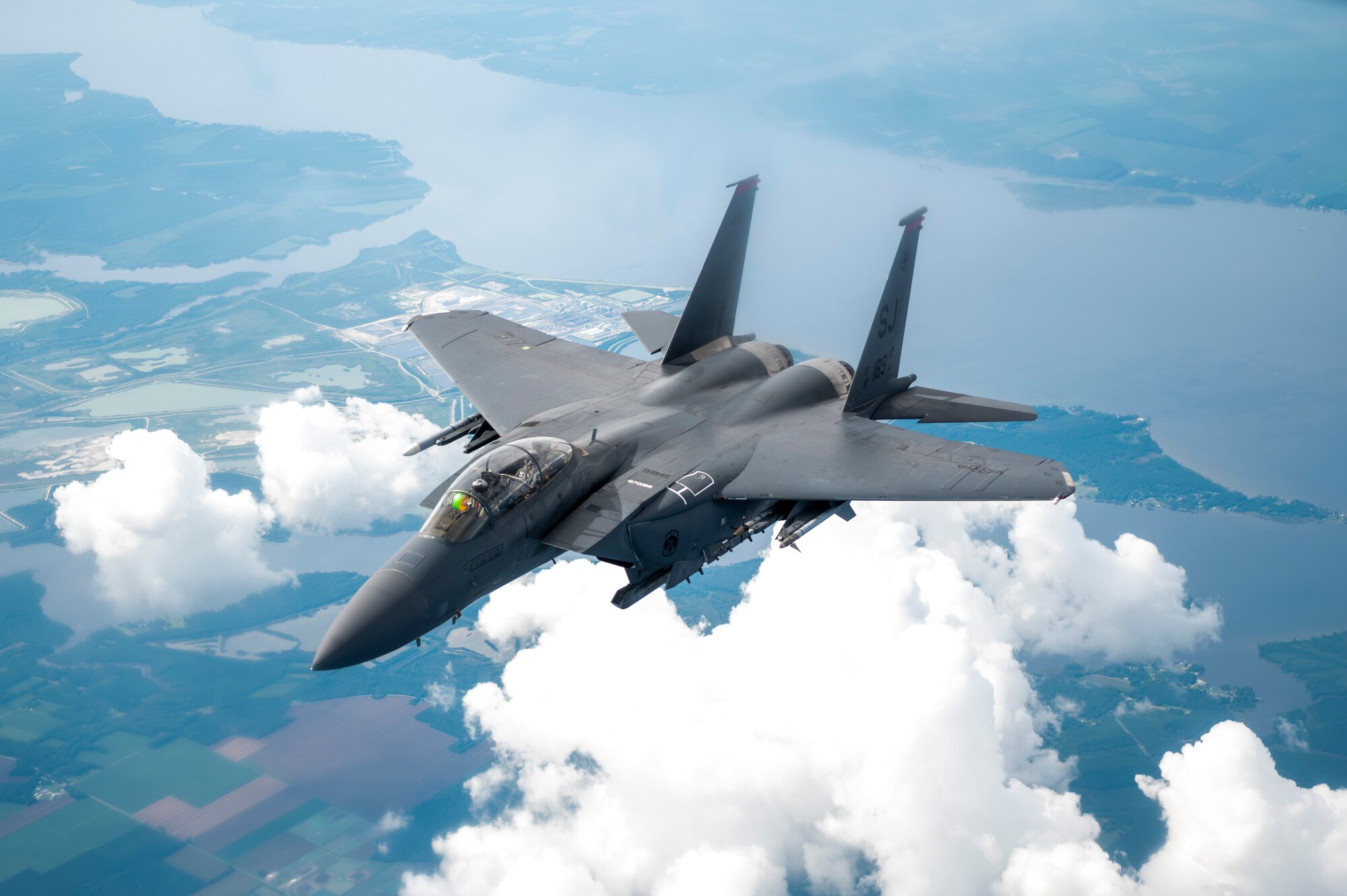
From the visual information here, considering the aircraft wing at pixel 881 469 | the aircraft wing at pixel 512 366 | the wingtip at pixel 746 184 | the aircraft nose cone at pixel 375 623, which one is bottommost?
the aircraft wing at pixel 881 469

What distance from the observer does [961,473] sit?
886 inches

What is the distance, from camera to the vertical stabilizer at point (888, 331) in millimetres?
25141

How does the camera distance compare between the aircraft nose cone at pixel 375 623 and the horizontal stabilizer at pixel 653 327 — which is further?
the horizontal stabilizer at pixel 653 327

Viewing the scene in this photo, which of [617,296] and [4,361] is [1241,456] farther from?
[4,361]

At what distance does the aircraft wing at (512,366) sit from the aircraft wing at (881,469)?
17.8 ft

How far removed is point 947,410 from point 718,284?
273 inches

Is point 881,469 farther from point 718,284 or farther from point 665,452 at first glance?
point 718,284

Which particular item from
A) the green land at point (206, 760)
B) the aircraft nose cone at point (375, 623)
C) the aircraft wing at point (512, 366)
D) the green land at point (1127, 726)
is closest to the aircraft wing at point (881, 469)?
the aircraft wing at point (512, 366)

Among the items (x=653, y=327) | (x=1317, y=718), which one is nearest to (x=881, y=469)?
(x=653, y=327)

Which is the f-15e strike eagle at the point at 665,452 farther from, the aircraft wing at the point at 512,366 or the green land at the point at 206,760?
the green land at the point at 206,760

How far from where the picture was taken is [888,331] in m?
25.5

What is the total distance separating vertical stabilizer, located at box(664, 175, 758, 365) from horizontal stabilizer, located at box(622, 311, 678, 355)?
1497mm

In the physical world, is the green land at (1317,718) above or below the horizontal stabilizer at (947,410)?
below

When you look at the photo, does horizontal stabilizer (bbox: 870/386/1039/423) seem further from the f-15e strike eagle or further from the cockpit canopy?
the cockpit canopy
